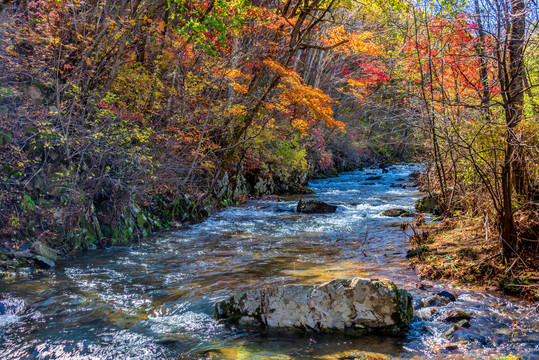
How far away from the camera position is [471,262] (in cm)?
549

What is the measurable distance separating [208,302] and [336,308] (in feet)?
6.17

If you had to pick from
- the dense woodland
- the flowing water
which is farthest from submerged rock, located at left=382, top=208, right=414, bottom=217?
the flowing water

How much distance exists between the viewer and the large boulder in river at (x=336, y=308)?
156 inches

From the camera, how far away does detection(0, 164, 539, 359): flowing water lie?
3709 mm

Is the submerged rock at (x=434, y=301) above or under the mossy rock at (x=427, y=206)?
under

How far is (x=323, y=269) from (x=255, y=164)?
10271 millimetres

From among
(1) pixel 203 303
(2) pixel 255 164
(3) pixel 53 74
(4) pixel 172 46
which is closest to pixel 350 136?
(2) pixel 255 164

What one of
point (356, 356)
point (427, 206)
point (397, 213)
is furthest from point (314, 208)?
point (356, 356)

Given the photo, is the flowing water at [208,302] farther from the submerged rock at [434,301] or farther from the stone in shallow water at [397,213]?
the stone in shallow water at [397,213]

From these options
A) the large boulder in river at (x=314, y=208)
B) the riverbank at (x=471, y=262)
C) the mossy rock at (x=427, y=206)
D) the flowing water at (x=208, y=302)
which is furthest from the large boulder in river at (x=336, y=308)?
the large boulder in river at (x=314, y=208)

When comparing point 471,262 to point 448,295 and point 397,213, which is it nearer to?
point 448,295

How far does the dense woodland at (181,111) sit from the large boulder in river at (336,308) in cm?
213

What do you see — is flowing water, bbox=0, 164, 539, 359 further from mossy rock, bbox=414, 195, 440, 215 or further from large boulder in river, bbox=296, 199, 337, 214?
large boulder in river, bbox=296, 199, 337, 214

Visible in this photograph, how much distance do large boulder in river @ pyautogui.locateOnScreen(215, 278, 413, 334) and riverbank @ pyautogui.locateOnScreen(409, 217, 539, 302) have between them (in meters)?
1.59
